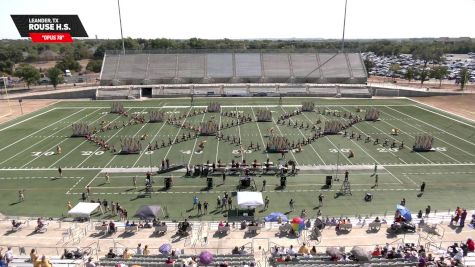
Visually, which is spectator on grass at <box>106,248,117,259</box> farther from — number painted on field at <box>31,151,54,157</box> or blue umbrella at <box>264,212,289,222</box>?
number painted on field at <box>31,151,54,157</box>

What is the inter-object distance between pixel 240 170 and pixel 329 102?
3820 cm

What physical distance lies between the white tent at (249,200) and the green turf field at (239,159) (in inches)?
76.5

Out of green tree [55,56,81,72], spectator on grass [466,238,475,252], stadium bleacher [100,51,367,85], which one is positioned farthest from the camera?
green tree [55,56,81,72]

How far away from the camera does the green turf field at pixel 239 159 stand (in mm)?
26641

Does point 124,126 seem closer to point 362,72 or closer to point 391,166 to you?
point 391,166

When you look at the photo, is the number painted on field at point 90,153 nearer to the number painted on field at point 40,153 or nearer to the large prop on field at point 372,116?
the number painted on field at point 40,153

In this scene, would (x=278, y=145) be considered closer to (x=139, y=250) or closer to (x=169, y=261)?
(x=139, y=250)

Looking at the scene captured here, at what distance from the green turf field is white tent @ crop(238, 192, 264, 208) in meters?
1.94

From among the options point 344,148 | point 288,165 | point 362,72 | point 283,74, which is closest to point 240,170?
point 288,165

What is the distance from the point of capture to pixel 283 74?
83.7 meters

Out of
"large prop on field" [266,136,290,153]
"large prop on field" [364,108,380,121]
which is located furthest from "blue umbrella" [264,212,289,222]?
"large prop on field" [364,108,380,121]
